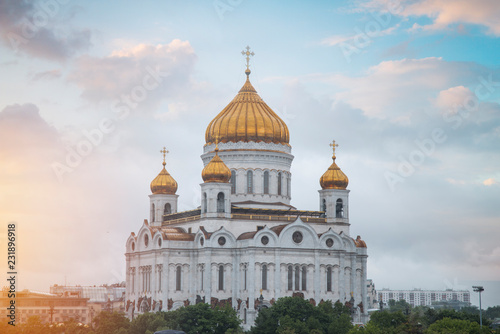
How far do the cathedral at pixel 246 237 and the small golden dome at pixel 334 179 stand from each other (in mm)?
93

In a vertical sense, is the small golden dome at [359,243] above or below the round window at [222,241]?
above

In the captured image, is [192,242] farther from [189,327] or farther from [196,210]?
[189,327]

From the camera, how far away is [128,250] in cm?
9150

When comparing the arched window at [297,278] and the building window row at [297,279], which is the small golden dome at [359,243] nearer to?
the building window row at [297,279]

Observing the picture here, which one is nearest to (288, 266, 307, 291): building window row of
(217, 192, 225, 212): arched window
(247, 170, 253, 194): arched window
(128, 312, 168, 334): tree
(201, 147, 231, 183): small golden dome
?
(217, 192, 225, 212): arched window

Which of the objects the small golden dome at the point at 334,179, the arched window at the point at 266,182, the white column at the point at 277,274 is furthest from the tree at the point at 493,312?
the white column at the point at 277,274

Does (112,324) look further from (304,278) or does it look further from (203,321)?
(304,278)

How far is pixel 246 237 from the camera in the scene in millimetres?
81500

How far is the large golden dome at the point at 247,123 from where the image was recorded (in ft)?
290

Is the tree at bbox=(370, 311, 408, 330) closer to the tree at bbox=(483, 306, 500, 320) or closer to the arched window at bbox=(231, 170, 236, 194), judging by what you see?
the arched window at bbox=(231, 170, 236, 194)

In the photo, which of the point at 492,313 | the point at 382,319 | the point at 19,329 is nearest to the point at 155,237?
the point at 19,329

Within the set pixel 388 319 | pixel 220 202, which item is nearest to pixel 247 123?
pixel 220 202

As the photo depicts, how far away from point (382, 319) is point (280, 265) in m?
14.6

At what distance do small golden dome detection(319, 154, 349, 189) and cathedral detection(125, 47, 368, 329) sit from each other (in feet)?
0.30
